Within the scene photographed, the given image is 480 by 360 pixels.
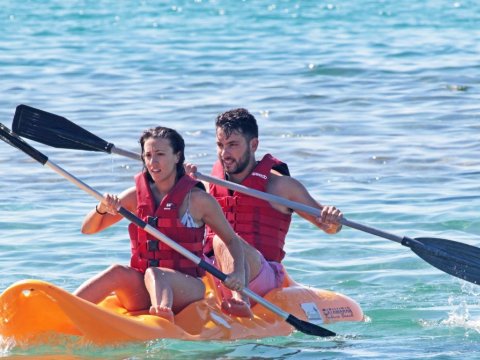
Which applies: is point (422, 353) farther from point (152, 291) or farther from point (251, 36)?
point (251, 36)

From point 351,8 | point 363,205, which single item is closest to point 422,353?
point 363,205

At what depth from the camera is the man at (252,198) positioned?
658 centimetres

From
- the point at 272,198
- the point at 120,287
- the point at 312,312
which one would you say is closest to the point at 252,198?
the point at 272,198

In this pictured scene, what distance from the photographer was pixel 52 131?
6.96 metres

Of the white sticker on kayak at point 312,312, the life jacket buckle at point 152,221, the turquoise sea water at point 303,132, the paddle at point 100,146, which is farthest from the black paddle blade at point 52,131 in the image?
the white sticker on kayak at point 312,312

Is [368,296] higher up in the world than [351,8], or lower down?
lower down

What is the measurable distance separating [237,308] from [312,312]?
555 mm

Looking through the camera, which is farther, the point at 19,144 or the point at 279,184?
the point at 279,184

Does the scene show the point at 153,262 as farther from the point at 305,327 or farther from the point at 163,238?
the point at 305,327

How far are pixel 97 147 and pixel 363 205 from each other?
345 cm

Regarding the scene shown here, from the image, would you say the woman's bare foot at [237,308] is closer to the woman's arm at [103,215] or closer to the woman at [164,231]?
the woman at [164,231]

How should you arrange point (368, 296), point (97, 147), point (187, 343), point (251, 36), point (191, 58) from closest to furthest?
point (187, 343)
point (97, 147)
point (368, 296)
point (191, 58)
point (251, 36)

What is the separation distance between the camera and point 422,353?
6188mm

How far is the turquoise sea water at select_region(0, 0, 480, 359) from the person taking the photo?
23.5ft
